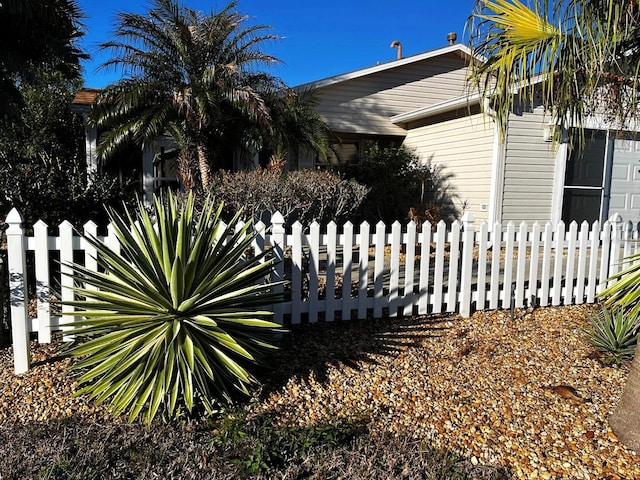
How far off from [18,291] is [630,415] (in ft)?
14.4

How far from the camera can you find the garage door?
412 inches

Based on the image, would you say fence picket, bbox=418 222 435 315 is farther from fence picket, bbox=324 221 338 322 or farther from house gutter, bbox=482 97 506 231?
house gutter, bbox=482 97 506 231

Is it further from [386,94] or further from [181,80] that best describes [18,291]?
[386,94]

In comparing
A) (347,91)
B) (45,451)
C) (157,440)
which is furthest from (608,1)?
(347,91)

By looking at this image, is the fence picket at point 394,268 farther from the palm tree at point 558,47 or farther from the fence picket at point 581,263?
the fence picket at point 581,263

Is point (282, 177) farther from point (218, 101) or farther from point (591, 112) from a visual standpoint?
point (591, 112)

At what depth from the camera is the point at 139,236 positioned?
3408mm

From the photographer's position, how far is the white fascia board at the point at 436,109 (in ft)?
32.8

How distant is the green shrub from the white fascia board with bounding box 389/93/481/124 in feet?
19.5

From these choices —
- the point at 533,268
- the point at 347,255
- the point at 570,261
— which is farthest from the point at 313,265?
the point at 570,261

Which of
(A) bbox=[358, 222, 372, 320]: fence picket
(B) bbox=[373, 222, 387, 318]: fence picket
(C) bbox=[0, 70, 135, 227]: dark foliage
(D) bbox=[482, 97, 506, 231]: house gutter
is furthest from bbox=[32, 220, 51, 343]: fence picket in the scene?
(D) bbox=[482, 97, 506, 231]: house gutter

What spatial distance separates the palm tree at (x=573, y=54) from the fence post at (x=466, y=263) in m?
1.36

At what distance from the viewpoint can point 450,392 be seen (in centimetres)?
358

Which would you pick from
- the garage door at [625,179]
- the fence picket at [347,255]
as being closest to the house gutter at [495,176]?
the garage door at [625,179]
